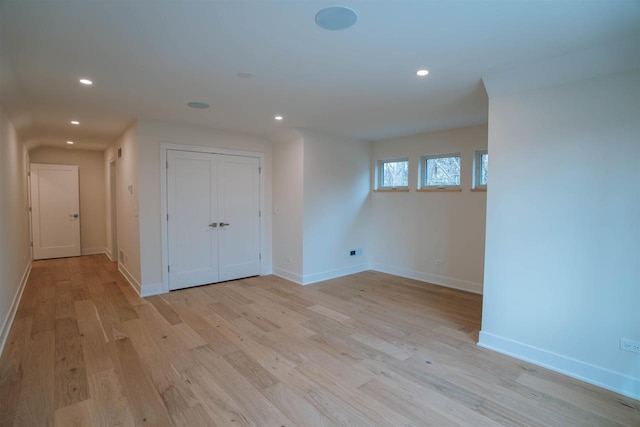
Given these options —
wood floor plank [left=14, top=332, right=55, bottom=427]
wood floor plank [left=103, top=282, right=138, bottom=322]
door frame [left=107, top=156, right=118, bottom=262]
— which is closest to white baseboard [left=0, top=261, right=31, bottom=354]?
wood floor plank [left=14, top=332, right=55, bottom=427]

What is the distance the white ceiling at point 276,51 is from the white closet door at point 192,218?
1.08 meters

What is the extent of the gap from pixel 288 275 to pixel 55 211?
19.1 ft

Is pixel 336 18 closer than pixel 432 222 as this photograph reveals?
Yes

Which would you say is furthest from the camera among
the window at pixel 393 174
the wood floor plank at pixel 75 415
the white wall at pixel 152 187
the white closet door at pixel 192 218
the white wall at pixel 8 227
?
the window at pixel 393 174

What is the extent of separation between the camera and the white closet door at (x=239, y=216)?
5.20 meters

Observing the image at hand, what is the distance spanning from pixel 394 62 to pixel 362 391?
256cm

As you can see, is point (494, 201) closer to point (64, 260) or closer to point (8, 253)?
point (8, 253)

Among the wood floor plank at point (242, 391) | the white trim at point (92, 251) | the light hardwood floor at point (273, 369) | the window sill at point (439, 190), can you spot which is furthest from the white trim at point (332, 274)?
the white trim at point (92, 251)

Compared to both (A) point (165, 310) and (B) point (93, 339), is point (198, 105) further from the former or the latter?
(B) point (93, 339)

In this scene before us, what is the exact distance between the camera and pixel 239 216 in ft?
17.6

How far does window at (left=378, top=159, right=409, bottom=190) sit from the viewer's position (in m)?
5.74

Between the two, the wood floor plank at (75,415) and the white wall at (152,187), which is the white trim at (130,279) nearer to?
the white wall at (152,187)

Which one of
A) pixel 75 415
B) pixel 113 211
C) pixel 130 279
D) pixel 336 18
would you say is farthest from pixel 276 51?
pixel 113 211

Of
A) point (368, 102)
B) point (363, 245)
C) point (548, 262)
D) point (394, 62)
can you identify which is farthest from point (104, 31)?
point (363, 245)
